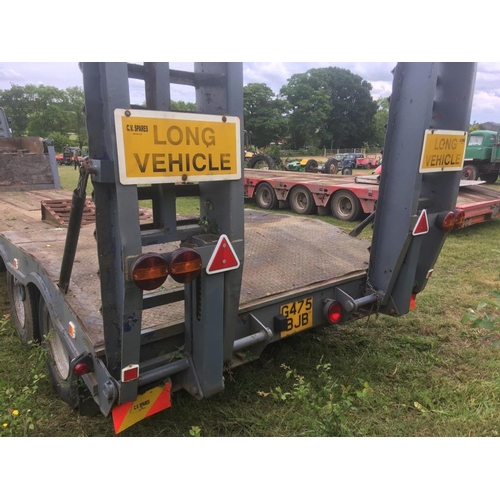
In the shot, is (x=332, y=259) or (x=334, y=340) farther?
(x=334, y=340)

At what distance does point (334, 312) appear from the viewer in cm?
286

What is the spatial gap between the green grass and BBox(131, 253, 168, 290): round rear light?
4.20ft

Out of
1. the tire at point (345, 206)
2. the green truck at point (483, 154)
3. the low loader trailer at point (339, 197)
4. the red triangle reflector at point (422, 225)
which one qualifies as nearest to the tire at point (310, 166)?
the green truck at point (483, 154)

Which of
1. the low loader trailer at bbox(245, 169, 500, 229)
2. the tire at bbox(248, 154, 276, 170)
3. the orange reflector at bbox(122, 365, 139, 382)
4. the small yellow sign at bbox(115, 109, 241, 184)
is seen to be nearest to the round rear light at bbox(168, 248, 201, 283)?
the small yellow sign at bbox(115, 109, 241, 184)

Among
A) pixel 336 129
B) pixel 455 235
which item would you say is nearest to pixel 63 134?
pixel 336 129

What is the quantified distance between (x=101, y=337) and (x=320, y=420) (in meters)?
1.39

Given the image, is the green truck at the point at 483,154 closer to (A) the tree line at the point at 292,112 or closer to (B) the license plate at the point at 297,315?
(B) the license plate at the point at 297,315

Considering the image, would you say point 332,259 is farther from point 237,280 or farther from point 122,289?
point 122,289

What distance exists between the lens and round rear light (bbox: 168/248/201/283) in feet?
5.70

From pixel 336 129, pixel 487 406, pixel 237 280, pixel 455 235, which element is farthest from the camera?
pixel 336 129

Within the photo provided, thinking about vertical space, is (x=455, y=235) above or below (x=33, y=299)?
below

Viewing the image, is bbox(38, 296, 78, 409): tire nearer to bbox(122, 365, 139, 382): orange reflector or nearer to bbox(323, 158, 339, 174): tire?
bbox(122, 365, 139, 382): orange reflector

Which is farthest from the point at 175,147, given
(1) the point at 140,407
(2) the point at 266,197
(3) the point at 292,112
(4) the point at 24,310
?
(3) the point at 292,112

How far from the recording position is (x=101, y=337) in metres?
2.07
